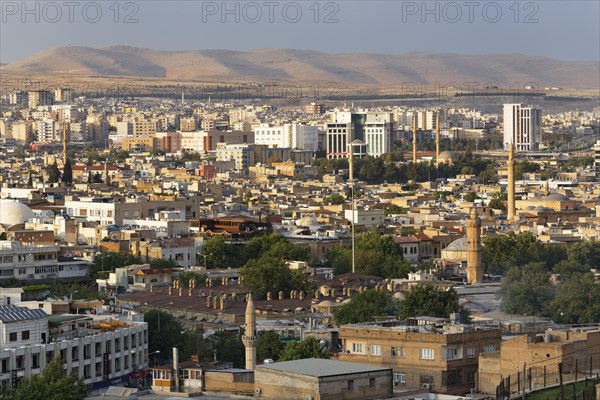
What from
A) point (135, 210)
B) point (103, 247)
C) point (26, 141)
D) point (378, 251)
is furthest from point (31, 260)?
point (26, 141)

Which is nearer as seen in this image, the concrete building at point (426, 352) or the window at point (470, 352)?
the concrete building at point (426, 352)

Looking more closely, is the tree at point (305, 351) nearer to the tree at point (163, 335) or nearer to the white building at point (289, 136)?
the tree at point (163, 335)

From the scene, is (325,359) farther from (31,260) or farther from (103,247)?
(103,247)

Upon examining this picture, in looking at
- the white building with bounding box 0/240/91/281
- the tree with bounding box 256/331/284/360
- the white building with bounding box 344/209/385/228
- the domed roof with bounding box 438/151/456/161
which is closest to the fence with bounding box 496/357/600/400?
the tree with bounding box 256/331/284/360

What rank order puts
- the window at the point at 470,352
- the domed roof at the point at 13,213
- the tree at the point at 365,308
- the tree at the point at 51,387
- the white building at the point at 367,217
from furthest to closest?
the white building at the point at 367,217
the domed roof at the point at 13,213
the tree at the point at 365,308
the window at the point at 470,352
the tree at the point at 51,387

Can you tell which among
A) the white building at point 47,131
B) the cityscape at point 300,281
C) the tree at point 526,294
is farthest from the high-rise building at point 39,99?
the tree at point 526,294

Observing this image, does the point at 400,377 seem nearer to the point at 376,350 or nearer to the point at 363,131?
the point at 376,350

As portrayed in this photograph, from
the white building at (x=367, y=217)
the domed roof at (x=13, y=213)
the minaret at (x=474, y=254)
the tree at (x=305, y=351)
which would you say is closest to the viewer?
the tree at (x=305, y=351)

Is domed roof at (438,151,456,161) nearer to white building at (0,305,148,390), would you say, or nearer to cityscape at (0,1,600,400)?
cityscape at (0,1,600,400)
